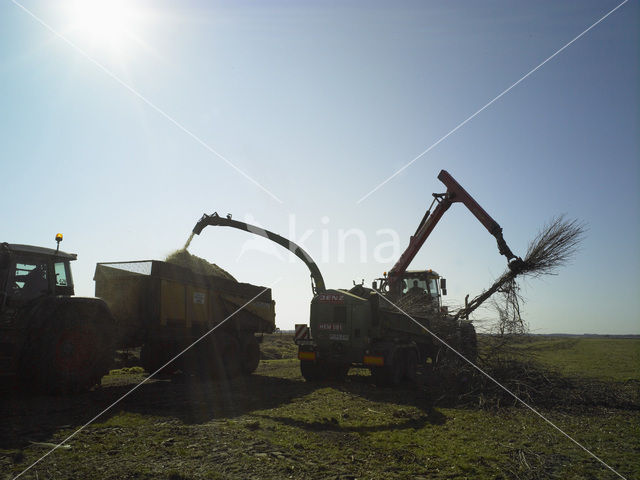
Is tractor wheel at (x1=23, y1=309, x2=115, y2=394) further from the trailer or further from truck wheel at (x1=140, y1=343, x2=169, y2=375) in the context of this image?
truck wheel at (x1=140, y1=343, x2=169, y2=375)

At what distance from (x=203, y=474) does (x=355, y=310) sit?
7.67 meters

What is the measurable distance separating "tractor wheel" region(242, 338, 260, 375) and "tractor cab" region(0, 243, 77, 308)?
580cm

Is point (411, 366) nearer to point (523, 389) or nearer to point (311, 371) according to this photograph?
point (311, 371)

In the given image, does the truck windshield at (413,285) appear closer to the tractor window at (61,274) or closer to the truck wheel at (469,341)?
the truck wheel at (469,341)

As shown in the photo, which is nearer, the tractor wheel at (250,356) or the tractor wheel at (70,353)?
the tractor wheel at (70,353)

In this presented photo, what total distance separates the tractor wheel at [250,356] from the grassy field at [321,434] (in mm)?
3318

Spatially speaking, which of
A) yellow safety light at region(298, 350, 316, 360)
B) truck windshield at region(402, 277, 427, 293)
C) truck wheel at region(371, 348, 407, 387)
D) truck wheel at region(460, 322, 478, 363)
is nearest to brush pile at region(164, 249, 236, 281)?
yellow safety light at region(298, 350, 316, 360)

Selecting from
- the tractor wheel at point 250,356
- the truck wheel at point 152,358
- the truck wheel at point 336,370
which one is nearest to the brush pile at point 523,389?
the truck wheel at point 336,370

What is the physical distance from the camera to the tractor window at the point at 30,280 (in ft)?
27.4

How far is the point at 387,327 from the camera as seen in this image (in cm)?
1246

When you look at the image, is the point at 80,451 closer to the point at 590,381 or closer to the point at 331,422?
the point at 331,422

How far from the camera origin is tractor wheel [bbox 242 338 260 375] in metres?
13.6

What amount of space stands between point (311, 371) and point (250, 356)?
243cm

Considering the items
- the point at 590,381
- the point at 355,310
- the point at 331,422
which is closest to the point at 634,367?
the point at 590,381
